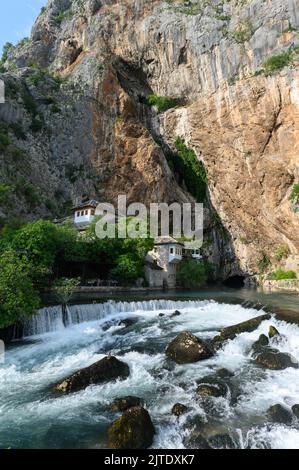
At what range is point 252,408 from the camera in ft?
30.8

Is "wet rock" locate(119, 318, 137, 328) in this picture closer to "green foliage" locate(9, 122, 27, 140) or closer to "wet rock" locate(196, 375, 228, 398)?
"wet rock" locate(196, 375, 228, 398)

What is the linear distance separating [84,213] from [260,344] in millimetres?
27857

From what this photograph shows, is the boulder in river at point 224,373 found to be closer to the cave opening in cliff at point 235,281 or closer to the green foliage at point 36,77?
the cave opening in cliff at point 235,281

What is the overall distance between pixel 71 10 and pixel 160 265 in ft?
180

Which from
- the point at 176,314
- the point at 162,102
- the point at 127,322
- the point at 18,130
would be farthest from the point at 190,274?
the point at 162,102

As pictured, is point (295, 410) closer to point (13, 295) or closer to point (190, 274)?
point (13, 295)

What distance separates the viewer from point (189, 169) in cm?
5166


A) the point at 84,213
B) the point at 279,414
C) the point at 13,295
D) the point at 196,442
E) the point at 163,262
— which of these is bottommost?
the point at 196,442

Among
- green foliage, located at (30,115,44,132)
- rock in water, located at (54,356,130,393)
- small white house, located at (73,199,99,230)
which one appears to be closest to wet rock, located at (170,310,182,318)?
rock in water, located at (54,356,130,393)

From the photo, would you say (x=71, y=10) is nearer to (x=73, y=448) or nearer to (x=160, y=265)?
(x=160, y=265)

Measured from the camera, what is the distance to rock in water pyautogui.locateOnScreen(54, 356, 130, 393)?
1069 centimetres

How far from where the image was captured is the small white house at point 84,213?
3744cm

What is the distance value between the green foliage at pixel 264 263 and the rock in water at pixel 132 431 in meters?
41.4

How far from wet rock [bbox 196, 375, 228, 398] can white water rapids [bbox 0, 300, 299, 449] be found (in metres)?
0.24
